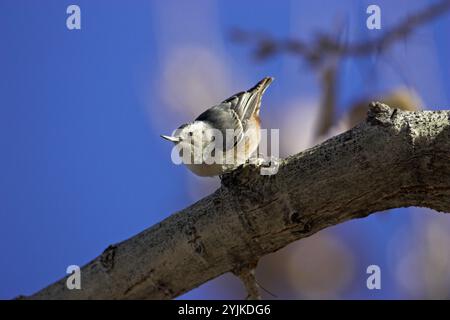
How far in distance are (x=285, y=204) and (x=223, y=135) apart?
1231 mm

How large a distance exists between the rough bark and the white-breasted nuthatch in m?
0.74

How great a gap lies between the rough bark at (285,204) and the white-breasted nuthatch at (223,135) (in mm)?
740

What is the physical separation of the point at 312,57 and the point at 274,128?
0.82 m

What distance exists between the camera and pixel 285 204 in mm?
1402

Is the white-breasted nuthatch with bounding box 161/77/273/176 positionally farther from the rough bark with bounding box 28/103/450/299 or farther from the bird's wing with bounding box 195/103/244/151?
the rough bark with bounding box 28/103/450/299

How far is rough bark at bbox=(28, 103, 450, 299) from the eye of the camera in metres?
1.31

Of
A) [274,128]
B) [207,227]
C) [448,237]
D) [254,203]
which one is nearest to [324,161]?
[254,203]

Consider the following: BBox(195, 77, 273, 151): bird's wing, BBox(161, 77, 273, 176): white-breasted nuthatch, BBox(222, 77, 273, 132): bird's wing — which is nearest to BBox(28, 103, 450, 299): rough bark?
BBox(161, 77, 273, 176): white-breasted nuthatch

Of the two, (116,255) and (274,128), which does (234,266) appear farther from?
(274,128)

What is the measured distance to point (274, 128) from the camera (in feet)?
7.58

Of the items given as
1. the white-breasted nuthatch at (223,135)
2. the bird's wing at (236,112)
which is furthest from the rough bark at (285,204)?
the bird's wing at (236,112)

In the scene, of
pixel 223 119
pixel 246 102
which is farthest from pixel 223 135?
pixel 246 102

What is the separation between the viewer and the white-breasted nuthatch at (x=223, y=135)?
2365 mm

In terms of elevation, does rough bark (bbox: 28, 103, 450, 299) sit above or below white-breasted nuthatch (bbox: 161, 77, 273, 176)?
below
